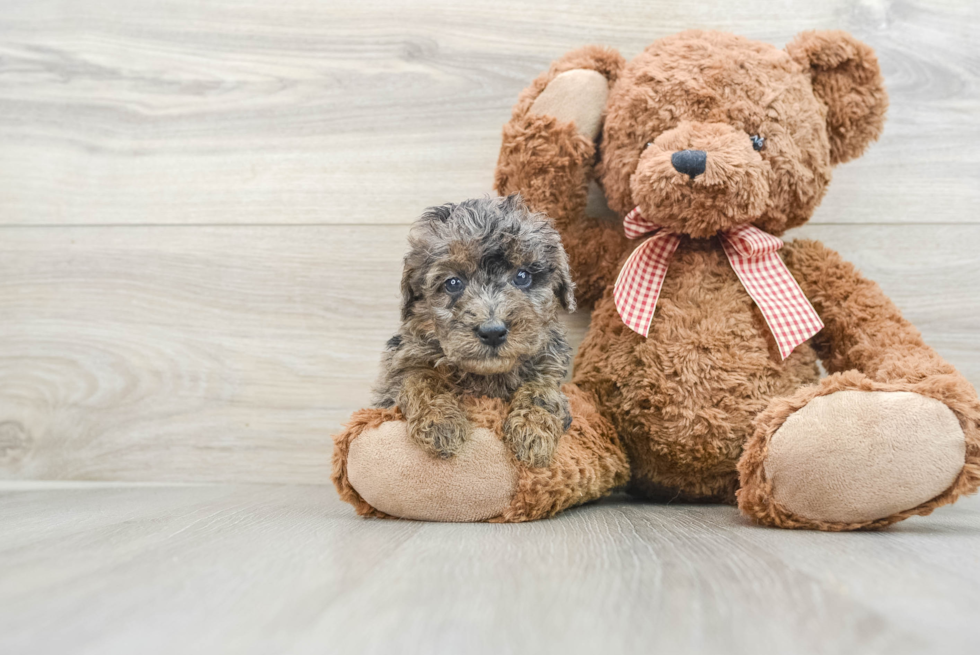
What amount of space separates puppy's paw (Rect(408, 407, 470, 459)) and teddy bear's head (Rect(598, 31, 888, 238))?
440 millimetres

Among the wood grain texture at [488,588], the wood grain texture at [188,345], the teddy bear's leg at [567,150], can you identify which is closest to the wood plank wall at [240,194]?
the wood grain texture at [188,345]

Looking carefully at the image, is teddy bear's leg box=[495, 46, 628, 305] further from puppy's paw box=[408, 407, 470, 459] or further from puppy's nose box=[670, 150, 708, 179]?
puppy's paw box=[408, 407, 470, 459]

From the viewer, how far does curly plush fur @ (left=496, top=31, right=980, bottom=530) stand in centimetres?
100

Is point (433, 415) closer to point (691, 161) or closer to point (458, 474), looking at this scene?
point (458, 474)

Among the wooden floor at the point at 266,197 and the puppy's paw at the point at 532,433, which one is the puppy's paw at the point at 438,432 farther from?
the wooden floor at the point at 266,197

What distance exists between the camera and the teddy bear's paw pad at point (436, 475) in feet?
2.94

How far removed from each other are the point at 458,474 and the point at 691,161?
21.2 inches

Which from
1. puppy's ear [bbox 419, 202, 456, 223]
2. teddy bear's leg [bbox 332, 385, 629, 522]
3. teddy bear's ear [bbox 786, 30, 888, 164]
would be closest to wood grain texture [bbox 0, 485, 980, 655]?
teddy bear's leg [bbox 332, 385, 629, 522]

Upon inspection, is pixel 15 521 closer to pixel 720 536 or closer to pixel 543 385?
pixel 543 385

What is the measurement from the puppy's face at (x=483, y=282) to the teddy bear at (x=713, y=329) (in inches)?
4.9

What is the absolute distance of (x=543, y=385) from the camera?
95 centimetres

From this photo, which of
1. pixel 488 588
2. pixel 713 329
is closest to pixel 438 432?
pixel 488 588

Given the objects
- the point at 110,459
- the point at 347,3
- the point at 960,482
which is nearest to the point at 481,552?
the point at 960,482

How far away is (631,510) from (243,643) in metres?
0.66
